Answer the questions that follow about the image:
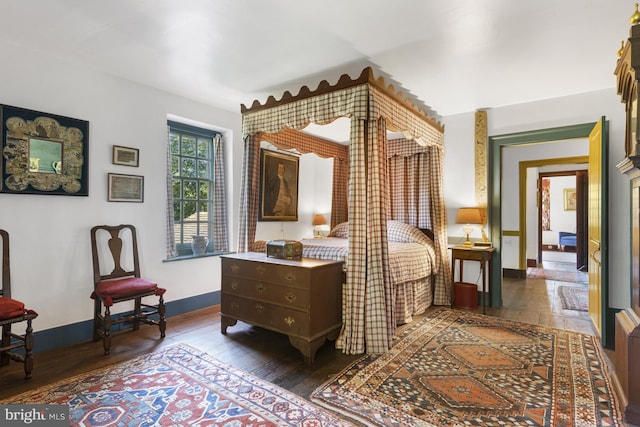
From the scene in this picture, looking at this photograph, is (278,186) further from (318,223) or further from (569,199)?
(569,199)

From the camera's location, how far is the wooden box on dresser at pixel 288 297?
2925 mm

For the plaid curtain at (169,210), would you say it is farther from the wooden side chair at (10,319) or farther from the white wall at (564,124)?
the white wall at (564,124)

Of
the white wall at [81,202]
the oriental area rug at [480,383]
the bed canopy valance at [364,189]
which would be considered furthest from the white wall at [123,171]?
the bed canopy valance at [364,189]

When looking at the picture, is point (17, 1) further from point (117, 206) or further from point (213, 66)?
point (117, 206)

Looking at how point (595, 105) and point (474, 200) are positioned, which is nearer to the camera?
point (595, 105)

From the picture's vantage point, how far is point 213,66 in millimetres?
3375

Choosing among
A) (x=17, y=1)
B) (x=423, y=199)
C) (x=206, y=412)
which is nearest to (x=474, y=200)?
(x=423, y=199)

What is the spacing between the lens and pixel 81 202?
342cm

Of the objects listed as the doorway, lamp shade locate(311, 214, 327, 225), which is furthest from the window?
the doorway

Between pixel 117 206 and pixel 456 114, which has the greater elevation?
pixel 456 114

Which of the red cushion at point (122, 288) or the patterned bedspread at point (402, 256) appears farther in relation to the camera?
the patterned bedspread at point (402, 256)

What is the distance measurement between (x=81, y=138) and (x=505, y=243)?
7193 mm

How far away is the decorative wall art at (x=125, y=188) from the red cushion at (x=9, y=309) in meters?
1.33

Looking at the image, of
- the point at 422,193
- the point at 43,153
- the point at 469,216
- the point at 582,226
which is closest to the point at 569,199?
the point at 582,226
